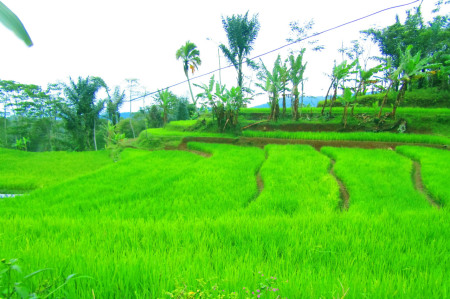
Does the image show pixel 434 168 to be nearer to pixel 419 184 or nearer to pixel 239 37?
pixel 419 184

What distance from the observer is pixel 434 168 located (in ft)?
16.0

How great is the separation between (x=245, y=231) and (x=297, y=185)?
7.85ft

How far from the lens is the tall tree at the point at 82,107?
677 inches

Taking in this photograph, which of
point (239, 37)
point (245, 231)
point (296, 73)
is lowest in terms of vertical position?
point (245, 231)

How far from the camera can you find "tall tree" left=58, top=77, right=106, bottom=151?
17188 mm

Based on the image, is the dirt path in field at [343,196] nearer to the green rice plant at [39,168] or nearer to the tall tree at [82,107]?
the green rice plant at [39,168]

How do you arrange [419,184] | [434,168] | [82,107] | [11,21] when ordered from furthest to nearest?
[82,107], [434,168], [419,184], [11,21]

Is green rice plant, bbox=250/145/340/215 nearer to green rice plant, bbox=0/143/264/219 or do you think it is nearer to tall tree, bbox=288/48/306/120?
green rice plant, bbox=0/143/264/219

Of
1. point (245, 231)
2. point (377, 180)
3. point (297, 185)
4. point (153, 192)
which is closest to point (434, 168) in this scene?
point (377, 180)

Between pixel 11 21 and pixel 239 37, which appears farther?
pixel 239 37

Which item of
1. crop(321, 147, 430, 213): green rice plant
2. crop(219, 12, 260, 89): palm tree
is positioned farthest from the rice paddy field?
crop(219, 12, 260, 89): palm tree

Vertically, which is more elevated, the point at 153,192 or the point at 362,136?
the point at 362,136

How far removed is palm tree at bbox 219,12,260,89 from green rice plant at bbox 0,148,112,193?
390 inches

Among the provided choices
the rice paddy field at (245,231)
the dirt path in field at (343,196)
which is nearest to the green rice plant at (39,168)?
the rice paddy field at (245,231)
